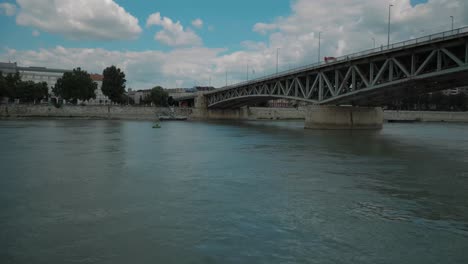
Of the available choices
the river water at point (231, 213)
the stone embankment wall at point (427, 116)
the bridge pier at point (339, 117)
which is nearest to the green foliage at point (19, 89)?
the bridge pier at point (339, 117)

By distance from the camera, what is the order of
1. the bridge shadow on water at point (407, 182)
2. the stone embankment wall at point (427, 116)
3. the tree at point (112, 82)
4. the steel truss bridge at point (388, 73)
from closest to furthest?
1. the bridge shadow on water at point (407, 182)
2. the steel truss bridge at point (388, 73)
3. the tree at point (112, 82)
4. the stone embankment wall at point (427, 116)

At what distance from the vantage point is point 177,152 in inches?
1125

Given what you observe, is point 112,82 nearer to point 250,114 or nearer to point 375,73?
point 250,114

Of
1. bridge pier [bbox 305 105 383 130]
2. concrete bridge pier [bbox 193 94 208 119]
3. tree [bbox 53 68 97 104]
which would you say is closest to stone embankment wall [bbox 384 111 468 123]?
concrete bridge pier [bbox 193 94 208 119]

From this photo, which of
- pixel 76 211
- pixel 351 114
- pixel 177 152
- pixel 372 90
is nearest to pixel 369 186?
pixel 76 211

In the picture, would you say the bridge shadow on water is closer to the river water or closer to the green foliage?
the river water

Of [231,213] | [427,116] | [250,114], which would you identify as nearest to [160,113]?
[250,114]

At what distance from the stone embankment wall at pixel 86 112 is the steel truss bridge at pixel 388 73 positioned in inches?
2161

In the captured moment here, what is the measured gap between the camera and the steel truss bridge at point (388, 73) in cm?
3934

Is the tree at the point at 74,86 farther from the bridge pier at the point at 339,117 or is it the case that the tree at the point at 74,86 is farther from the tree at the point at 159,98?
the bridge pier at the point at 339,117

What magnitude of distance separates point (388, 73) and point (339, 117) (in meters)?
10.7

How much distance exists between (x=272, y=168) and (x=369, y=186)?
582cm

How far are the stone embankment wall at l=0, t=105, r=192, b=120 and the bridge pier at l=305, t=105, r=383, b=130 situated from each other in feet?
210

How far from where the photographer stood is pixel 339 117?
2366 inches
